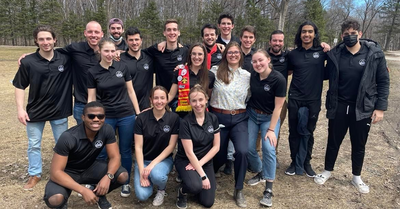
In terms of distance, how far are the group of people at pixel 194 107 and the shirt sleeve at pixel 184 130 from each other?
1cm

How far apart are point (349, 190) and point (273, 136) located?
1539mm

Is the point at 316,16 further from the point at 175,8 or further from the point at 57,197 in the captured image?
the point at 57,197

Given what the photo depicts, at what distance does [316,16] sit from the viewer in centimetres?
3641

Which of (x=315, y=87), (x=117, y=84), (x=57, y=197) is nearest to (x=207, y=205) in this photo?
(x=57, y=197)

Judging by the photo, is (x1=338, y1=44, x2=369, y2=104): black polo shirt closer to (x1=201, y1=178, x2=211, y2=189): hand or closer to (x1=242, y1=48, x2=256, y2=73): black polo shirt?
(x1=242, y1=48, x2=256, y2=73): black polo shirt

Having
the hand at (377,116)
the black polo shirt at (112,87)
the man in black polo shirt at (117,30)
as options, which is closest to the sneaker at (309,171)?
the hand at (377,116)

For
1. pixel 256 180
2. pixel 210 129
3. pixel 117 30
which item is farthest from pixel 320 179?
pixel 117 30

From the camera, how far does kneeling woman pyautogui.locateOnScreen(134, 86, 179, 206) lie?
12.0 feet

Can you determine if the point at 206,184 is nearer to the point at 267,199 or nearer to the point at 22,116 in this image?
the point at 267,199

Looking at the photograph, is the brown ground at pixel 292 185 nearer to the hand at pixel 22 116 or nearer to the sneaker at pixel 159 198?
the sneaker at pixel 159 198

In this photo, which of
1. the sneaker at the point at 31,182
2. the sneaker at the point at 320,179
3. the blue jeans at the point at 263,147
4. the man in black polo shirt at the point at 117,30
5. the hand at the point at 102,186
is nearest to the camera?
the hand at the point at 102,186

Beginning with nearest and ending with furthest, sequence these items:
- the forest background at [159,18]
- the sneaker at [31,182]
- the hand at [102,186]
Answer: the hand at [102,186]
the sneaker at [31,182]
the forest background at [159,18]

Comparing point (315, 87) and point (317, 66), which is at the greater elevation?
point (317, 66)

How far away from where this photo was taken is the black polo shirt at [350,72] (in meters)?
3.97
